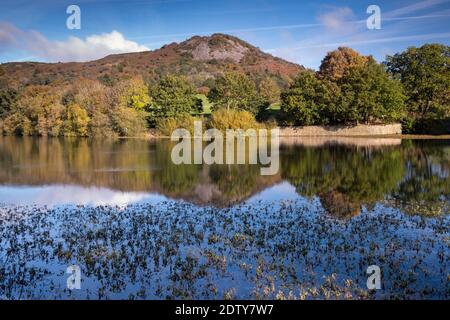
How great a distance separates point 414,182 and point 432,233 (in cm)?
1035

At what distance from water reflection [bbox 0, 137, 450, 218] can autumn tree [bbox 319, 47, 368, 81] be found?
4882cm

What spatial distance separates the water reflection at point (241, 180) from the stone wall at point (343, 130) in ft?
90.6

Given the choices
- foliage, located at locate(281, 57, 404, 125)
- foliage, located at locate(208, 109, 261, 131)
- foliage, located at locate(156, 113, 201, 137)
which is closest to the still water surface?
foliage, located at locate(281, 57, 404, 125)

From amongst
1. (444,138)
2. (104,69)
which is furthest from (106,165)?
(104,69)

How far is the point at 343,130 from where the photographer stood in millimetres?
68062

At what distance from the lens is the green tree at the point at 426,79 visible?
61.4 m

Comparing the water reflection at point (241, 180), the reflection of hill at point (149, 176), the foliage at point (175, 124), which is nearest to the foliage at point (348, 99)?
the foliage at point (175, 124)

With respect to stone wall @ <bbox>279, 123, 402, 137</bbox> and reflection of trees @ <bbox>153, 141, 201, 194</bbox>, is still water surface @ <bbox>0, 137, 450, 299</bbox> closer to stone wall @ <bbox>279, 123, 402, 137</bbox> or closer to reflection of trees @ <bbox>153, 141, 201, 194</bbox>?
reflection of trees @ <bbox>153, 141, 201, 194</bbox>

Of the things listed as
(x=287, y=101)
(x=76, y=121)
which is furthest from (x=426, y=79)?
(x=76, y=121)

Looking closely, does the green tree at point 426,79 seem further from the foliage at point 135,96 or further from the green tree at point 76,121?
the green tree at point 76,121

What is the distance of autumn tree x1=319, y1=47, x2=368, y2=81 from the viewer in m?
83.4

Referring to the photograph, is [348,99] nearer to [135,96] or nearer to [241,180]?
[135,96]

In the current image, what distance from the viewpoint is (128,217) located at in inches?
675
